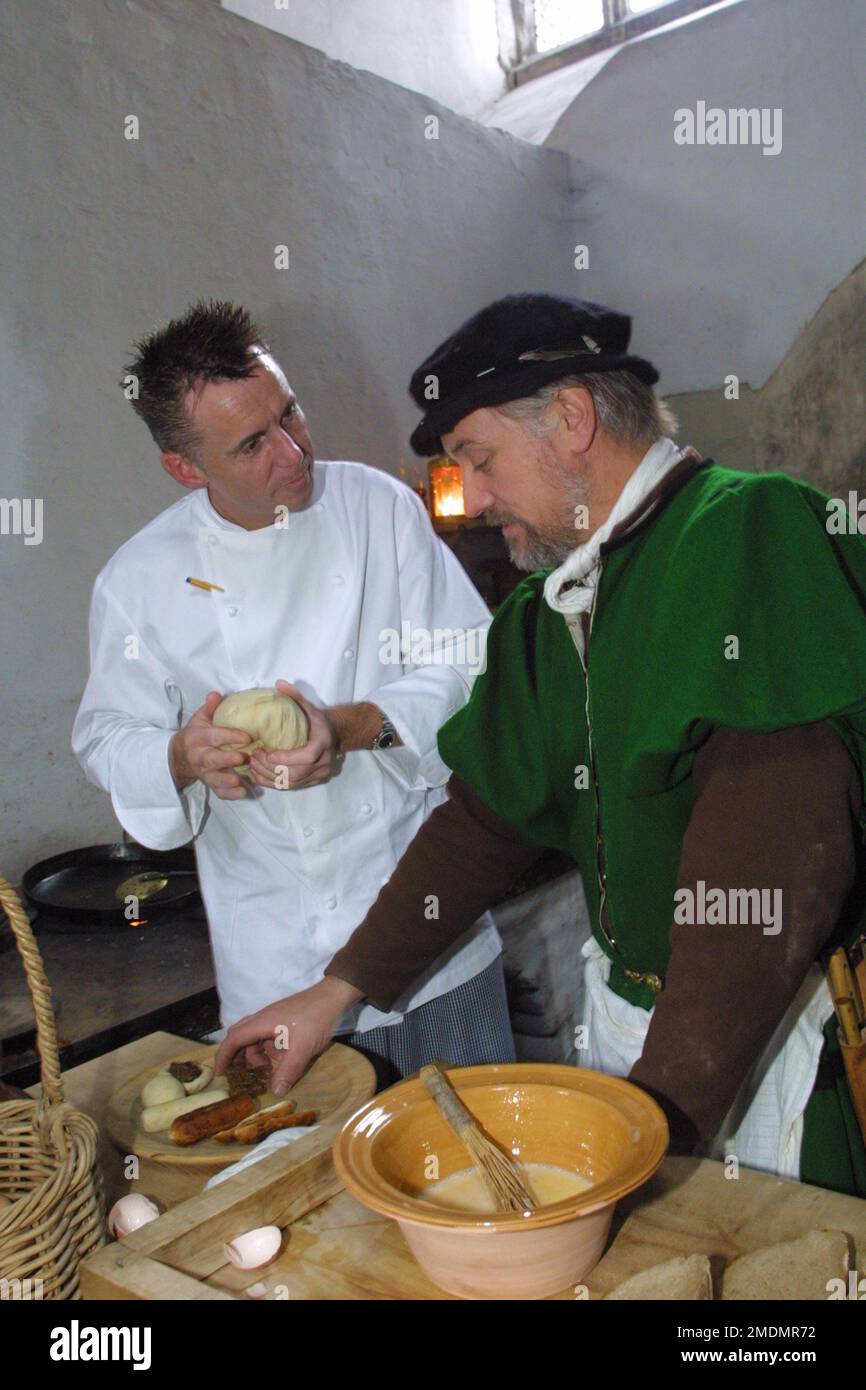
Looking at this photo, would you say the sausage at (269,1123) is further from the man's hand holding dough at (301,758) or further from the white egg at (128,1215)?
the man's hand holding dough at (301,758)

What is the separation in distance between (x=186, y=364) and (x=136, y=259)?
180 centimetres

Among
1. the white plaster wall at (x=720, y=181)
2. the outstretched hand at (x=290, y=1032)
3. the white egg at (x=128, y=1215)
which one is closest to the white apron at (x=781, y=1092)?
the outstretched hand at (x=290, y=1032)

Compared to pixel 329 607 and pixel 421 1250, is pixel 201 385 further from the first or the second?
pixel 421 1250

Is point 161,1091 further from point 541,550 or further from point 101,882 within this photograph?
point 101,882

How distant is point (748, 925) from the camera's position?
3.98ft

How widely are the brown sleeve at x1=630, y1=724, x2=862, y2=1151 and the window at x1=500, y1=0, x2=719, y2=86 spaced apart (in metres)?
5.16

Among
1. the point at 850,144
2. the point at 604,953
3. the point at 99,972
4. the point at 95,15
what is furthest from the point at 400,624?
the point at 850,144

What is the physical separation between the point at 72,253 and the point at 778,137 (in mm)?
3220

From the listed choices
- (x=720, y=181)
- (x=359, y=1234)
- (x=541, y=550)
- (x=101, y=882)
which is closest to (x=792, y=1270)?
(x=359, y=1234)

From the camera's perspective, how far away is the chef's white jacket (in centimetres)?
217

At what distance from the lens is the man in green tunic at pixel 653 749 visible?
1.23m

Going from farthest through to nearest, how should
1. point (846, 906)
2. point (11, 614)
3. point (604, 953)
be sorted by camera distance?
point (11, 614), point (604, 953), point (846, 906)

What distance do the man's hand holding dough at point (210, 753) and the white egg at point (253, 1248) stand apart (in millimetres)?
951

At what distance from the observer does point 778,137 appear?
196 inches
